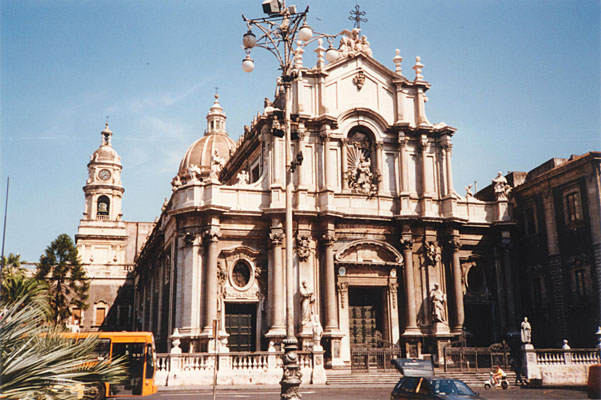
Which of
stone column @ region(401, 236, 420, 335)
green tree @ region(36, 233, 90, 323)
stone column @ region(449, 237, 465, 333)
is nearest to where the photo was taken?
stone column @ region(401, 236, 420, 335)

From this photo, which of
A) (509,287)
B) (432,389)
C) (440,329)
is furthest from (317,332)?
(432,389)

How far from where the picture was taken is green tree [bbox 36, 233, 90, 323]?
47156 mm

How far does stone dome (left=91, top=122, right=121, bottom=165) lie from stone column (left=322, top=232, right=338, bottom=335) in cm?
5074

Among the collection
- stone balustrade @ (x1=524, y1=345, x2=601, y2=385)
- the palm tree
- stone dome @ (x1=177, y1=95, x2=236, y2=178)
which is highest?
stone dome @ (x1=177, y1=95, x2=236, y2=178)

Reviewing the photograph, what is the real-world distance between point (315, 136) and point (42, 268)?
84.2 ft

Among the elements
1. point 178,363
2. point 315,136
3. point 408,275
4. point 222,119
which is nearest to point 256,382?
point 178,363

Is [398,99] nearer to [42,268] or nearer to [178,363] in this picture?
[178,363]

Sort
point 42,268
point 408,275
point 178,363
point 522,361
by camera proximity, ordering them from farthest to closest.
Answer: point 42,268
point 408,275
point 522,361
point 178,363

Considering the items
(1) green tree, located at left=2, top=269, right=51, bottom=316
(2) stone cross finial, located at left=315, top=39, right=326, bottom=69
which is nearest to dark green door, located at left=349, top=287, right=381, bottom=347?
(2) stone cross finial, located at left=315, top=39, right=326, bottom=69

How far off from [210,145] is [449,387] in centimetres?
5442

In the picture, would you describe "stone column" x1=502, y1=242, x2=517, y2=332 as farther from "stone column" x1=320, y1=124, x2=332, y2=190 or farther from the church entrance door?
"stone column" x1=320, y1=124, x2=332, y2=190

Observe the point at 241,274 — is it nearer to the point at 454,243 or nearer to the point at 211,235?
the point at 211,235

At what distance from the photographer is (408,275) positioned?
3375 centimetres

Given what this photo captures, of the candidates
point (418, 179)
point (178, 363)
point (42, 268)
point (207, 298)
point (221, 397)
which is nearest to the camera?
point (221, 397)
